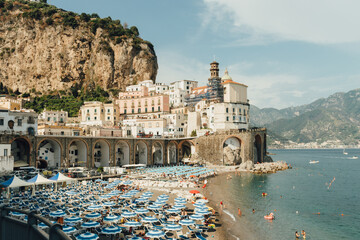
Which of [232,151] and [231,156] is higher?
[232,151]

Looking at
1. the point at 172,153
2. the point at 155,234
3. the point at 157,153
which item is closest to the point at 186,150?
the point at 172,153

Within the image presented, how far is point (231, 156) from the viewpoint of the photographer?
253ft

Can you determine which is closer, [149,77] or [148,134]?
[148,134]

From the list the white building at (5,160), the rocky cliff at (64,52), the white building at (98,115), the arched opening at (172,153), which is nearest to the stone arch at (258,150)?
the arched opening at (172,153)

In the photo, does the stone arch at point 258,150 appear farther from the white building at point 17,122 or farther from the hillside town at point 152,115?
the white building at point 17,122

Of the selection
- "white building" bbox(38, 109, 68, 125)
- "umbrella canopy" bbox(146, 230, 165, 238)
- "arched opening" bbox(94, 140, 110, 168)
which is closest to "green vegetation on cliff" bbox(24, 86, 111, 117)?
"white building" bbox(38, 109, 68, 125)

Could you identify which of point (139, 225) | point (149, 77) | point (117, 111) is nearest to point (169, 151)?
point (117, 111)

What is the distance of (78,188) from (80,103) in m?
73.0

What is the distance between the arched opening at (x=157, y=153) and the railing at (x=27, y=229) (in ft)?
251

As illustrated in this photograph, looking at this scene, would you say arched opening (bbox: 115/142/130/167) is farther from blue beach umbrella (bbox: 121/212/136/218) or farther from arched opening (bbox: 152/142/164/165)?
blue beach umbrella (bbox: 121/212/136/218)

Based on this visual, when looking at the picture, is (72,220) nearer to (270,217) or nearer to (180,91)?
(270,217)

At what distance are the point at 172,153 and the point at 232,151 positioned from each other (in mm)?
19470

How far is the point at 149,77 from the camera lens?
127438 mm

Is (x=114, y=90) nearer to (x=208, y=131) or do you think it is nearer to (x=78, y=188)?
(x=208, y=131)
